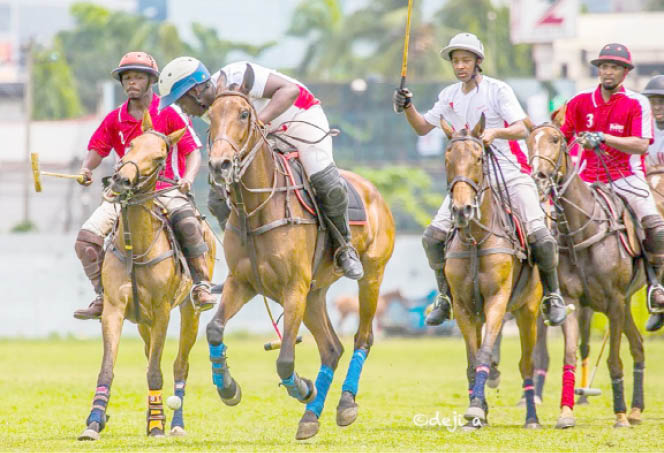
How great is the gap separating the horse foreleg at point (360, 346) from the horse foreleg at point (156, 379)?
1.61 m

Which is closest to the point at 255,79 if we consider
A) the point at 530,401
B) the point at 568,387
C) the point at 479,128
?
the point at 479,128

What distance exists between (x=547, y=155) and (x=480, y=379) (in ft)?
8.69

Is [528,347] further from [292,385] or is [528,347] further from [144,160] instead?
[144,160]

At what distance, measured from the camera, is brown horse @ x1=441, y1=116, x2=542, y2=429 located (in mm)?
10836

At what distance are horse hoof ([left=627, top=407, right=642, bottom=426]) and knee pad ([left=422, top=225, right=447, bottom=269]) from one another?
8.51 ft

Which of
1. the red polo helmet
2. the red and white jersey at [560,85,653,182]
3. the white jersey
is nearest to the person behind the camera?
the red polo helmet

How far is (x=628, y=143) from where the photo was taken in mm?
12797

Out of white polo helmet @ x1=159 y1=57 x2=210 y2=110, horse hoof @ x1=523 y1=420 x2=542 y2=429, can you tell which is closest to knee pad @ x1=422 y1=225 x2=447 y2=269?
horse hoof @ x1=523 y1=420 x2=542 y2=429

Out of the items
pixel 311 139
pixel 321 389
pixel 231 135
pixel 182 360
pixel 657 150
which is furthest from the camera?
pixel 657 150

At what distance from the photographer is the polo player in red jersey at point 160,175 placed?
11.5 meters

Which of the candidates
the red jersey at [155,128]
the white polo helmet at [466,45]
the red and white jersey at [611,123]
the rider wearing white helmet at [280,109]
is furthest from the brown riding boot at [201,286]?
the red and white jersey at [611,123]

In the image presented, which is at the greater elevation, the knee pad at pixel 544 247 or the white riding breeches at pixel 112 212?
the white riding breeches at pixel 112 212

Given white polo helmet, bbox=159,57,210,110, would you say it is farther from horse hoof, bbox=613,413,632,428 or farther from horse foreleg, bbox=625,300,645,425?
horse foreleg, bbox=625,300,645,425

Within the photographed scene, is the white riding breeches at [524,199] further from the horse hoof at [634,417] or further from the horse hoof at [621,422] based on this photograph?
the horse hoof at [634,417]
